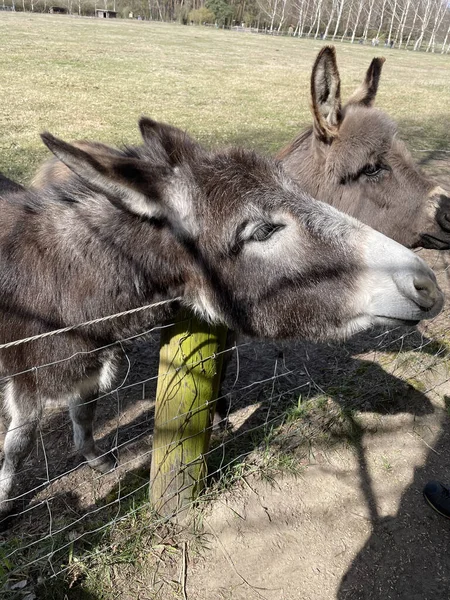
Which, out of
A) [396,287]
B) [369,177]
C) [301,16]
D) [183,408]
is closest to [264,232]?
[396,287]

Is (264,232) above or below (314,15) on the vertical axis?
above

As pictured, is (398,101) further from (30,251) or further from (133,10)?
(133,10)

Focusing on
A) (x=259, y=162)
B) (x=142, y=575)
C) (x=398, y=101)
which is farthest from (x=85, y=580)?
(x=398, y=101)

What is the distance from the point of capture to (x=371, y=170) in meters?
3.13

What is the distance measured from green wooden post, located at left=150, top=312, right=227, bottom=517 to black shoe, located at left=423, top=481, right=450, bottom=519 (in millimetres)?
1608

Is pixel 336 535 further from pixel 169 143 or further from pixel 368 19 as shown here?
pixel 368 19

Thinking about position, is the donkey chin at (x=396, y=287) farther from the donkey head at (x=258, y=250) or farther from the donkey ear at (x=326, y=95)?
the donkey ear at (x=326, y=95)

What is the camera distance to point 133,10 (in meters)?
80.6

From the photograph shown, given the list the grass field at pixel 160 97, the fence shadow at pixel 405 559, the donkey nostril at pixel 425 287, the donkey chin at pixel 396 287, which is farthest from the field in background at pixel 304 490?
the grass field at pixel 160 97

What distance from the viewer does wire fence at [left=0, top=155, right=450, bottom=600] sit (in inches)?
99.8

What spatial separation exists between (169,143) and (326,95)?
154 cm

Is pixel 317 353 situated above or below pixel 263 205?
below

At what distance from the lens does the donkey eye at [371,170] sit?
3111 mm

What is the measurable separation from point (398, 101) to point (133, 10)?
8174 centimetres
